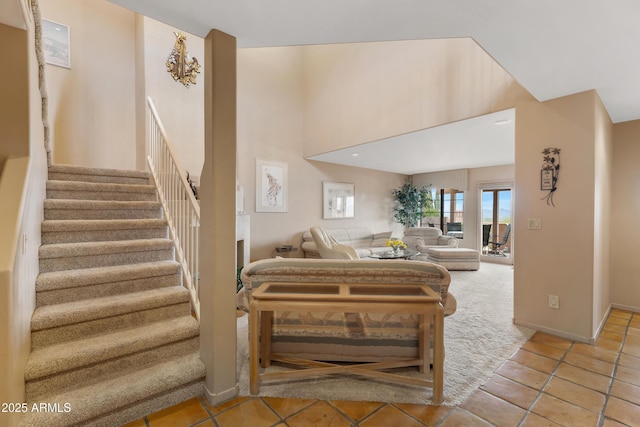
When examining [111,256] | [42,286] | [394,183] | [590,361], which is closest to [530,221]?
[590,361]

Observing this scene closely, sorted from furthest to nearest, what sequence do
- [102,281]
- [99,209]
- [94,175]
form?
[94,175] < [99,209] < [102,281]

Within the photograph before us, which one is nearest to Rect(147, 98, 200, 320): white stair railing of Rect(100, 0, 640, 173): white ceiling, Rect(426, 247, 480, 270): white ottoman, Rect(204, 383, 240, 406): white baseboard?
Rect(204, 383, 240, 406): white baseboard

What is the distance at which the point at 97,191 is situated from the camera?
9.05ft

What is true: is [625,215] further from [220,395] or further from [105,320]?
[105,320]

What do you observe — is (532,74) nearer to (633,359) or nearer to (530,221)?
(530,221)

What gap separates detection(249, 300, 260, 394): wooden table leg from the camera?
5.76 ft

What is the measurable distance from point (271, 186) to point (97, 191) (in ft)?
10.3

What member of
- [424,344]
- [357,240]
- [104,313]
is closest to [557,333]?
[424,344]

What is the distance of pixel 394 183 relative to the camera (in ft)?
26.9

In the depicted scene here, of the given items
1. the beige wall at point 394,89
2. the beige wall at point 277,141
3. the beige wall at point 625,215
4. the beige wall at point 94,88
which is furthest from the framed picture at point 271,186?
the beige wall at point 625,215

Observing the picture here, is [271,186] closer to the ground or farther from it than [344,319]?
farther from it

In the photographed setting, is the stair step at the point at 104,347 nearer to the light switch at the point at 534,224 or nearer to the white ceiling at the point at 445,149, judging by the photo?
the light switch at the point at 534,224

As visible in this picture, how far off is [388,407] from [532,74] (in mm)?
2715

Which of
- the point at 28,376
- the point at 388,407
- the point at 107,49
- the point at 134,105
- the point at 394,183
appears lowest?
the point at 388,407
